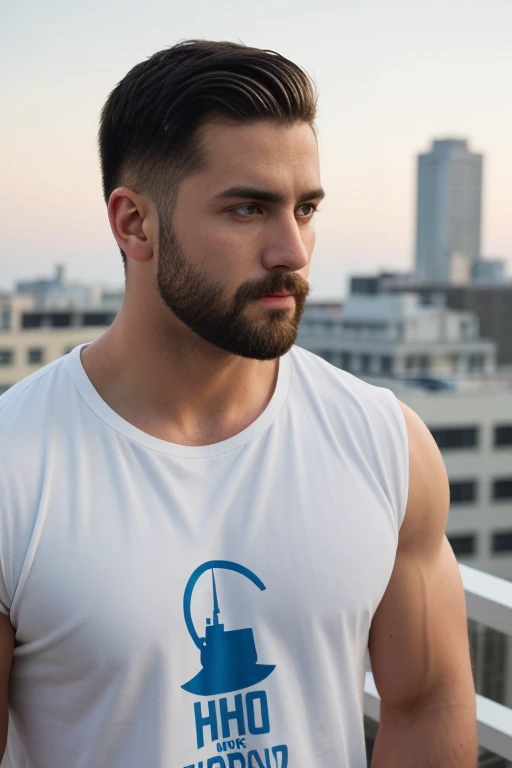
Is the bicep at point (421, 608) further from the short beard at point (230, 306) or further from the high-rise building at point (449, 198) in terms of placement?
the high-rise building at point (449, 198)

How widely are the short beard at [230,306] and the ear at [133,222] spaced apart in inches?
0.9

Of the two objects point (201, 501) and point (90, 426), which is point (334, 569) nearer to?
point (201, 501)

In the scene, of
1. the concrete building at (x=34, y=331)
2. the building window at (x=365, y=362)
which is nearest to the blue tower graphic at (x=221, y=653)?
the concrete building at (x=34, y=331)

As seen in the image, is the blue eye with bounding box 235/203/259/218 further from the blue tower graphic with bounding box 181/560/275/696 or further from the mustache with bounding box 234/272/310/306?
the blue tower graphic with bounding box 181/560/275/696

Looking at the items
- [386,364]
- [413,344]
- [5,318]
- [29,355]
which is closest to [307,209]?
[29,355]

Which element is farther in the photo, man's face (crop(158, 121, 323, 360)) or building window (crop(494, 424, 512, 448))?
building window (crop(494, 424, 512, 448))

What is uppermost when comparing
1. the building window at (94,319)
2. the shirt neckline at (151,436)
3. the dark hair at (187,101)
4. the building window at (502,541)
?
the dark hair at (187,101)

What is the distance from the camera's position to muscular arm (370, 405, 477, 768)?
1396 mm

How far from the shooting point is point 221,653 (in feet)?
4.12

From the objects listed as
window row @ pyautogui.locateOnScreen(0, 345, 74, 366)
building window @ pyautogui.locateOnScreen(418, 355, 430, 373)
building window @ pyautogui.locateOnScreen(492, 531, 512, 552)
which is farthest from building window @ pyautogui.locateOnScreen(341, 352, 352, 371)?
building window @ pyautogui.locateOnScreen(492, 531, 512, 552)

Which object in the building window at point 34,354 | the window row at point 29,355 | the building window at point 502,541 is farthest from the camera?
the building window at point 34,354

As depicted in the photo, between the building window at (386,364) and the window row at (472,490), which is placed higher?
the building window at (386,364)

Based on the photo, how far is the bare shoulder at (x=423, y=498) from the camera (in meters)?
1.39

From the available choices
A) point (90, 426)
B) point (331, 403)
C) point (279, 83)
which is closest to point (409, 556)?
point (331, 403)
